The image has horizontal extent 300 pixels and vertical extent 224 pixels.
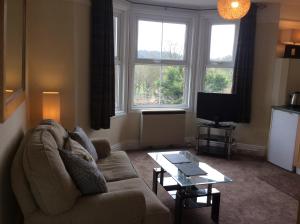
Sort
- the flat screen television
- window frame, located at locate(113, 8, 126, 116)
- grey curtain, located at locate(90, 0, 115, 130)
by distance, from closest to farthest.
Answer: grey curtain, located at locate(90, 0, 115, 130), window frame, located at locate(113, 8, 126, 116), the flat screen television

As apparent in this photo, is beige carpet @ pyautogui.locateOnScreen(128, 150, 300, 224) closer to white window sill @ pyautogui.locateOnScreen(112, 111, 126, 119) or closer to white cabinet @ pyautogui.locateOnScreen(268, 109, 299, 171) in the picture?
white cabinet @ pyautogui.locateOnScreen(268, 109, 299, 171)

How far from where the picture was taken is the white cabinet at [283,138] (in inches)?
160

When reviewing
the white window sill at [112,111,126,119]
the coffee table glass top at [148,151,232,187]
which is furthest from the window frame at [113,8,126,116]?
the coffee table glass top at [148,151,232,187]

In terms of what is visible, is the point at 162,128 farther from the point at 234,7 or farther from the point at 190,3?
the point at 234,7

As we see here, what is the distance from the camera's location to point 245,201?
3.17 m

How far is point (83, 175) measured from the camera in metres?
1.96

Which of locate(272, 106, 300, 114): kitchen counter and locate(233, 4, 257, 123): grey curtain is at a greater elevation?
locate(233, 4, 257, 123): grey curtain

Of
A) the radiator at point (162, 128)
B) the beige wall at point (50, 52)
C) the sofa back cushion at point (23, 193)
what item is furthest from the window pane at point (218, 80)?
the sofa back cushion at point (23, 193)

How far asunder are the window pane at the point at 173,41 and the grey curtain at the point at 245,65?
97 cm

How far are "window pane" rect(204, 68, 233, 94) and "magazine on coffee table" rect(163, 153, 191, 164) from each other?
2.28 meters

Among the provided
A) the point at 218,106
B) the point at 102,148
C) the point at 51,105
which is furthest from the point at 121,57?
the point at 102,148

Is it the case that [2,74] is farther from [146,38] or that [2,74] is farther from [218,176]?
[146,38]

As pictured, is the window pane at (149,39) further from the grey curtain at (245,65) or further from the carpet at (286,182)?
the carpet at (286,182)

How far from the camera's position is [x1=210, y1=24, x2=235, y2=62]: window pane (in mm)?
4988
